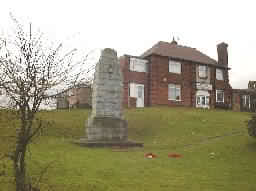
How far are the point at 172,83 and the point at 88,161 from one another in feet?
84.3

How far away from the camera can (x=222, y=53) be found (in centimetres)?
4038

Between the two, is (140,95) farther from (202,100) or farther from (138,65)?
(202,100)

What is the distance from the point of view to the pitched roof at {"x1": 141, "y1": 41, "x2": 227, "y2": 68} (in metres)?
35.4

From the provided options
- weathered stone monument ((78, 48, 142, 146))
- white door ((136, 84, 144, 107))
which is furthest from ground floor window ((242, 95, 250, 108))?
weathered stone monument ((78, 48, 142, 146))

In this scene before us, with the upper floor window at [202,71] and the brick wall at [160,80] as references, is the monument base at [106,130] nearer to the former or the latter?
the brick wall at [160,80]

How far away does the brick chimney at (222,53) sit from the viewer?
1580 inches

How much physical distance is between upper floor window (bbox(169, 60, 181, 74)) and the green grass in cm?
1585

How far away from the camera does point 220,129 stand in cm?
1953

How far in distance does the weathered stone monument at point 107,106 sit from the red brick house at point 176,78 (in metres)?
15.1

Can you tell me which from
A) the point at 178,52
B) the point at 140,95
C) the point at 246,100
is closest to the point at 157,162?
the point at 140,95

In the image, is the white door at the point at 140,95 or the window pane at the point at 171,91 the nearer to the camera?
the white door at the point at 140,95

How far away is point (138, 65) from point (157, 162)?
23288mm

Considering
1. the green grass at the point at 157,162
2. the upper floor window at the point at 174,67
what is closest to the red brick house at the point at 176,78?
the upper floor window at the point at 174,67

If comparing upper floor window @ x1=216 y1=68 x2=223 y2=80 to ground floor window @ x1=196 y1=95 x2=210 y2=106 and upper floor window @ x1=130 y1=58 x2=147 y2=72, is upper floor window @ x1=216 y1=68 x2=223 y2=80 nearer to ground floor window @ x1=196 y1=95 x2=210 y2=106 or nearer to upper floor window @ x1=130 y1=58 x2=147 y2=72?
ground floor window @ x1=196 y1=95 x2=210 y2=106
